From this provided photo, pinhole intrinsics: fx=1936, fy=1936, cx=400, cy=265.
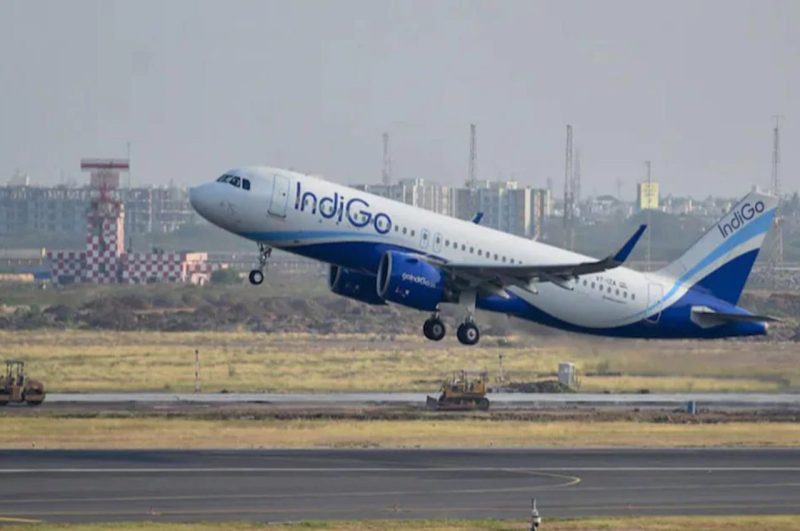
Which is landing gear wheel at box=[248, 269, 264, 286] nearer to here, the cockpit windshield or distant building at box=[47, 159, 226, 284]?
the cockpit windshield

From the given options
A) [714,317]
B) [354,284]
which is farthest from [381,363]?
[714,317]

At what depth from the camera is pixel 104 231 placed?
18925cm

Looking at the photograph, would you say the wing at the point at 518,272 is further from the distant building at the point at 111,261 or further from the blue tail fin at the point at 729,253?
the distant building at the point at 111,261

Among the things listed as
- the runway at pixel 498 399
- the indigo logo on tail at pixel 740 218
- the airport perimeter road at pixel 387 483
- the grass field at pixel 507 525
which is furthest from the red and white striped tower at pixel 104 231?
the grass field at pixel 507 525

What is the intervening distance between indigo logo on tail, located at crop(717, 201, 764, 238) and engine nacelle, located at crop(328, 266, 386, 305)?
1525cm

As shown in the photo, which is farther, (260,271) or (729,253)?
(729,253)

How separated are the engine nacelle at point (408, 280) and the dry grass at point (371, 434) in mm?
4747

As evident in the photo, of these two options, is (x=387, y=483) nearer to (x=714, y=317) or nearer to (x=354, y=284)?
(x=354, y=284)

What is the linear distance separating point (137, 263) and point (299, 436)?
112 metres

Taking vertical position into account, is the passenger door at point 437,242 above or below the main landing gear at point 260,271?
above

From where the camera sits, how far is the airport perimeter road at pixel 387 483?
49.4 m

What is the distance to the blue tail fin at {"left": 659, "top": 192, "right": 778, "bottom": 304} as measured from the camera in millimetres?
76250

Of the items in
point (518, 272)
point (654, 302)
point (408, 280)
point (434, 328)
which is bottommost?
point (434, 328)

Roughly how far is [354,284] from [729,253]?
15733 millimetres
